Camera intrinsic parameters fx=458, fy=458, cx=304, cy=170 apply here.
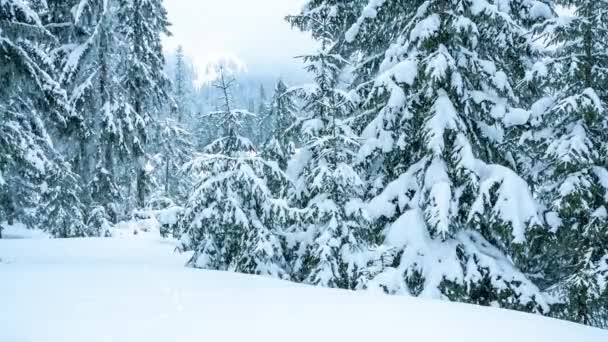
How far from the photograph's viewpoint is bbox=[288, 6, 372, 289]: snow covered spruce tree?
892 cm

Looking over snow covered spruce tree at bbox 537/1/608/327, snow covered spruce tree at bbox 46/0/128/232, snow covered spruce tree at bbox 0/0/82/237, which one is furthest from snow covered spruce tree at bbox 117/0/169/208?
snow covered spruce tree at bbox 537/1/608/327

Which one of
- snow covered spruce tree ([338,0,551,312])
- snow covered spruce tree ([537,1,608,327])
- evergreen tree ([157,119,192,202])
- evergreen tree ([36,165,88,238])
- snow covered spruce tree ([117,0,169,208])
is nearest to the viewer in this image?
snow covered spruce tree ([338,0,551,312])

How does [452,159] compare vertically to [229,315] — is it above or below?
above

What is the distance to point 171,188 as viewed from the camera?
136 ft

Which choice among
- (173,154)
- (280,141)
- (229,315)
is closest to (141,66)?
(280,141)

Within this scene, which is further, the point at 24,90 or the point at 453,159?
the point at 24,90

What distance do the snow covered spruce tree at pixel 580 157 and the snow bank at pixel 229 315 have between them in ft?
14.0

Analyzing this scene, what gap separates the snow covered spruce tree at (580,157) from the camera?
328 inches

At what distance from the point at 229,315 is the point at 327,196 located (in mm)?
4869

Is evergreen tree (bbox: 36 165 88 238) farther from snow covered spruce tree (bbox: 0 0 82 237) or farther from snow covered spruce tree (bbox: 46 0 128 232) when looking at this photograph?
snow covered spruce tree (bbox: 0 0 82 237)

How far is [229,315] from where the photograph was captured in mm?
4582

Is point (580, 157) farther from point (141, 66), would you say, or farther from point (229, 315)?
point (141, 66)

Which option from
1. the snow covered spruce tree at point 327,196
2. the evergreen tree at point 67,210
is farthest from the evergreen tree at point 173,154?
the snow covered spruce tree at point 327,196

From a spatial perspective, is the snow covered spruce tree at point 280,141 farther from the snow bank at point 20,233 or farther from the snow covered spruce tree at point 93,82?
the snow bank at point 20,233
